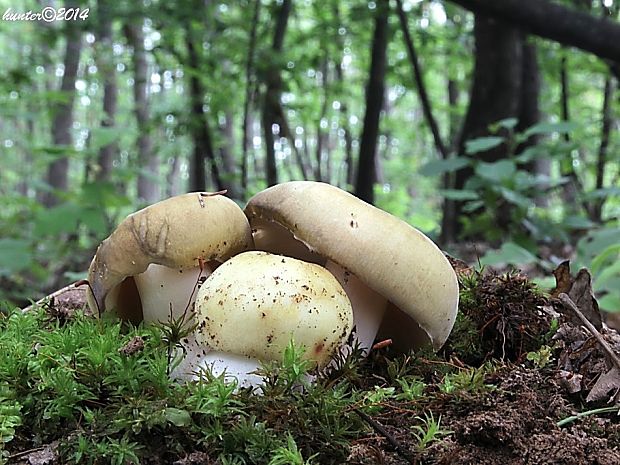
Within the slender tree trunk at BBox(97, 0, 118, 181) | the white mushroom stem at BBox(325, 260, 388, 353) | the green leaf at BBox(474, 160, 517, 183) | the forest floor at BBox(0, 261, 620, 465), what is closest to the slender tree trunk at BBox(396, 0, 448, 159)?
the green leaf at BBox(474, 160, 517, 183)

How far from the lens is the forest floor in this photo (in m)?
1.15

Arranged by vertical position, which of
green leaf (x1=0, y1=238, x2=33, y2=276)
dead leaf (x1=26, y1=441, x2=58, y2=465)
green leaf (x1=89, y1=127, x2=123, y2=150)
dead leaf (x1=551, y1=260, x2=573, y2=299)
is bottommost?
green leaf (x1=0, y1=238, x2=33, y2=276)

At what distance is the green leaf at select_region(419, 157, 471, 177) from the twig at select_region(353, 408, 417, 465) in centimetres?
347

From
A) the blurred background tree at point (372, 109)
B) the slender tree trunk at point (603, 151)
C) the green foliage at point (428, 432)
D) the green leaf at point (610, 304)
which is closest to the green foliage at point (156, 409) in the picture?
the green foliage at point (428, 432)

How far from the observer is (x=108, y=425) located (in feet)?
3.80

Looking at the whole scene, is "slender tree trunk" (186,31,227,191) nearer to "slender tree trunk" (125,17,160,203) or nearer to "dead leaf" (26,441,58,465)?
"slender tree trunk" (125,17,160,203)

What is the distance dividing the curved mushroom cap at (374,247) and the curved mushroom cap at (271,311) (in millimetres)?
81

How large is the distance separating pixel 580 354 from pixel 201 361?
953 millimetres

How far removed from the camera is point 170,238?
1426 millimetres

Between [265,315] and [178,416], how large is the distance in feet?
0.89

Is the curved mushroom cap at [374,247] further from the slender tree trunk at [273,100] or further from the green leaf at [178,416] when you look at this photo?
the slender tree trunk at [273,100]

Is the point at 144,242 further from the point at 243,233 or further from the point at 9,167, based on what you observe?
the point at 9,167

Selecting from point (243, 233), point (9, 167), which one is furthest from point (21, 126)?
point (243, 233)

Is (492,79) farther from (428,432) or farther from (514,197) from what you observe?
(428,432)
